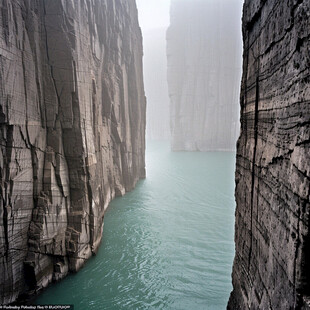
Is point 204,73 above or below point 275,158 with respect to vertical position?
above

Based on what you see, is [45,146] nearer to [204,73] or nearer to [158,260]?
[158,260]

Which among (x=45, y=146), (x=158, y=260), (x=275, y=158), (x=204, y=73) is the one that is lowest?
(x=158, y=260)

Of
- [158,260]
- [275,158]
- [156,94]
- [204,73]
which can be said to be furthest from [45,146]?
[156,94]

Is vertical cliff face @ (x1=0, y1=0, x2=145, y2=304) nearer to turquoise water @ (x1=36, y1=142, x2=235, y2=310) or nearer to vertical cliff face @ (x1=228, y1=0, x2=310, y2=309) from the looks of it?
turquoise water @ (x1=36, y1=142, x2=235, y2=310)

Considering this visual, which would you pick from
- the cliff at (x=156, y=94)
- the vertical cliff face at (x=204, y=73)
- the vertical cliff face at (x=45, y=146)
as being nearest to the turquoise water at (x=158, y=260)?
the vertical cliff face at (x=45, y=146)

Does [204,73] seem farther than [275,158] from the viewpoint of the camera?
Result: Yes

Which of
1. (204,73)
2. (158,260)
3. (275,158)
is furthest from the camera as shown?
(204,73)
